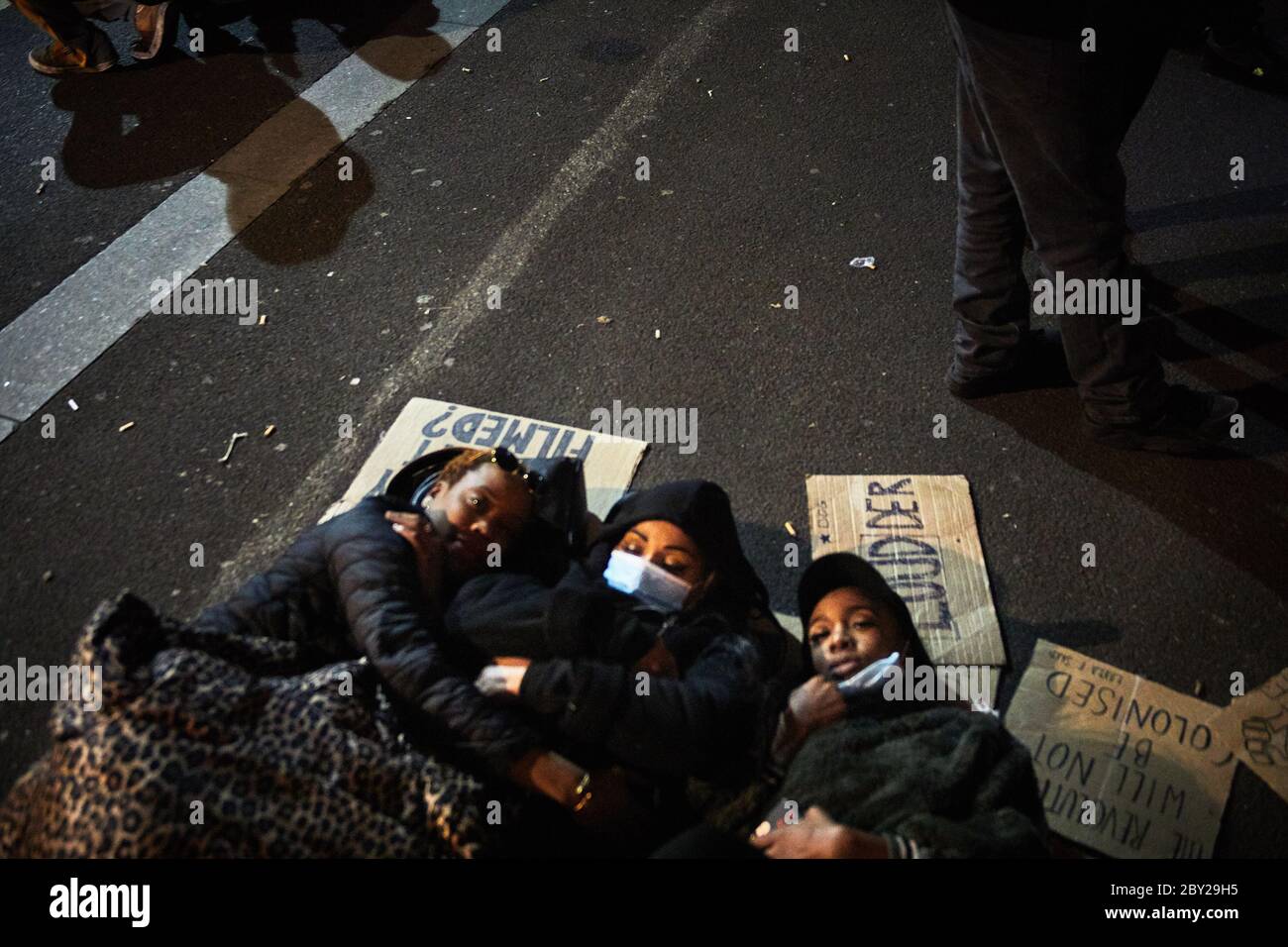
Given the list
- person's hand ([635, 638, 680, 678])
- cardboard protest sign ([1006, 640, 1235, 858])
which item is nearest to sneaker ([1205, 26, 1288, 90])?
cardboard protest sign ([1006, 640, 1235, 858])

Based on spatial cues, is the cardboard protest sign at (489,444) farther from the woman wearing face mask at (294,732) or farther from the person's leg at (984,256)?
the person's leg at (984,256)

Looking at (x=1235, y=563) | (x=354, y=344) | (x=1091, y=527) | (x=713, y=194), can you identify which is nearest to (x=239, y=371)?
(x=354, y=344)

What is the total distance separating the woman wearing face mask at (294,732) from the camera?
147cm

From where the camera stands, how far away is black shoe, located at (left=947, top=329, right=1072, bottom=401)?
2869mm

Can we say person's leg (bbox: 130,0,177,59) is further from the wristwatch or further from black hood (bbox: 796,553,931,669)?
the wristwatch

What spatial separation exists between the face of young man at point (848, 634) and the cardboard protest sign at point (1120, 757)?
408mm

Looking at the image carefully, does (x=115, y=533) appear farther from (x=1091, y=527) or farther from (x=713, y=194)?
(x=1091, y=527)

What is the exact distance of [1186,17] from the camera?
200 cm

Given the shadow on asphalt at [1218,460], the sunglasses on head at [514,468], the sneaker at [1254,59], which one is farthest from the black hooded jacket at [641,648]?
the sneaker at [1254,59]

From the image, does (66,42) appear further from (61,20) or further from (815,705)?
(815,705)

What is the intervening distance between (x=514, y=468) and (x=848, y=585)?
82 cm

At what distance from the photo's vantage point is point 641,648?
1926mm

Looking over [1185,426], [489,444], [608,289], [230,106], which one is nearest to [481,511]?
[489,444]

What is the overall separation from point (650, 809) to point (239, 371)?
2.09 metres
